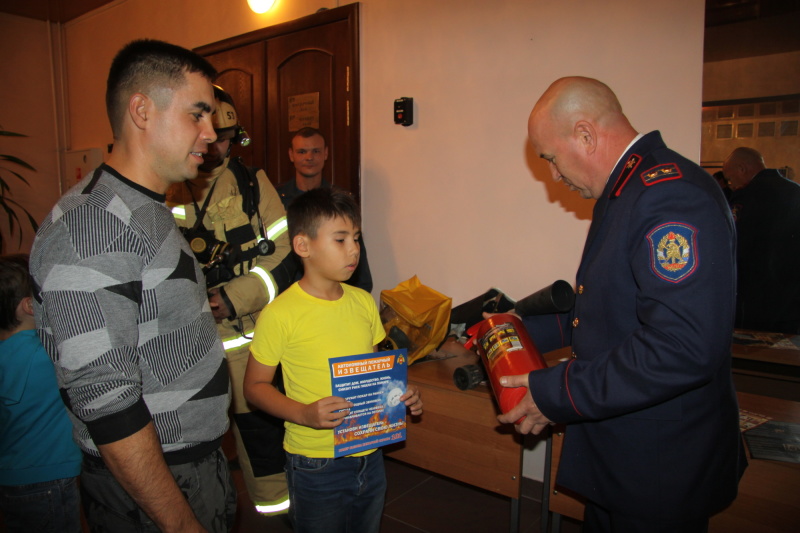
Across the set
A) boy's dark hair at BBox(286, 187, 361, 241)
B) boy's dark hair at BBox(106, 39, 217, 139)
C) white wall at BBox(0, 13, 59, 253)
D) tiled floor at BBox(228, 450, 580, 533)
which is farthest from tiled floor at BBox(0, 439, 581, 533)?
white wall at BBox(0, 13, 59, 253)

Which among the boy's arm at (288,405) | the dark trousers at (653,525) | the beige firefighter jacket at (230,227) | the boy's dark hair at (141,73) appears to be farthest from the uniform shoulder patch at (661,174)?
the beige firefighter jacket at (230,227)

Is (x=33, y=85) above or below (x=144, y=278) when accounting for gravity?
above

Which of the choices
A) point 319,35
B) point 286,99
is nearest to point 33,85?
point 286,99

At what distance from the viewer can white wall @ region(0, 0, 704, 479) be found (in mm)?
2357

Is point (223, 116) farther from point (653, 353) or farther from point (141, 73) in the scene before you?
point (653, 353)

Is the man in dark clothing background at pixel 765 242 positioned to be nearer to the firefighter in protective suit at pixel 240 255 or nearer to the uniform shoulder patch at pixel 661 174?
the uniform shoulder patch at pixel 661 174

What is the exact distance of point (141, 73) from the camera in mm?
1151

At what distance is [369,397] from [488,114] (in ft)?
6.44

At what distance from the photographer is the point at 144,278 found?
3.57 ft

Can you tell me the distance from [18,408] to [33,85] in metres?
5.36

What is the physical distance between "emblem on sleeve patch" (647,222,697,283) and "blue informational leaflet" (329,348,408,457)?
720mm

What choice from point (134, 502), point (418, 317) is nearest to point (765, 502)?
point (418, 317)

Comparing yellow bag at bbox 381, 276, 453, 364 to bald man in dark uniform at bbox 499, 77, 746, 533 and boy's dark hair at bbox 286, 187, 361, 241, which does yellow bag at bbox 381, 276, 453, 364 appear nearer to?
boy's dark hair at bbox 286, 187, 361, 241

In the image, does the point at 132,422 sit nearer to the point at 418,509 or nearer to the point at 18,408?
the point at 18,408
